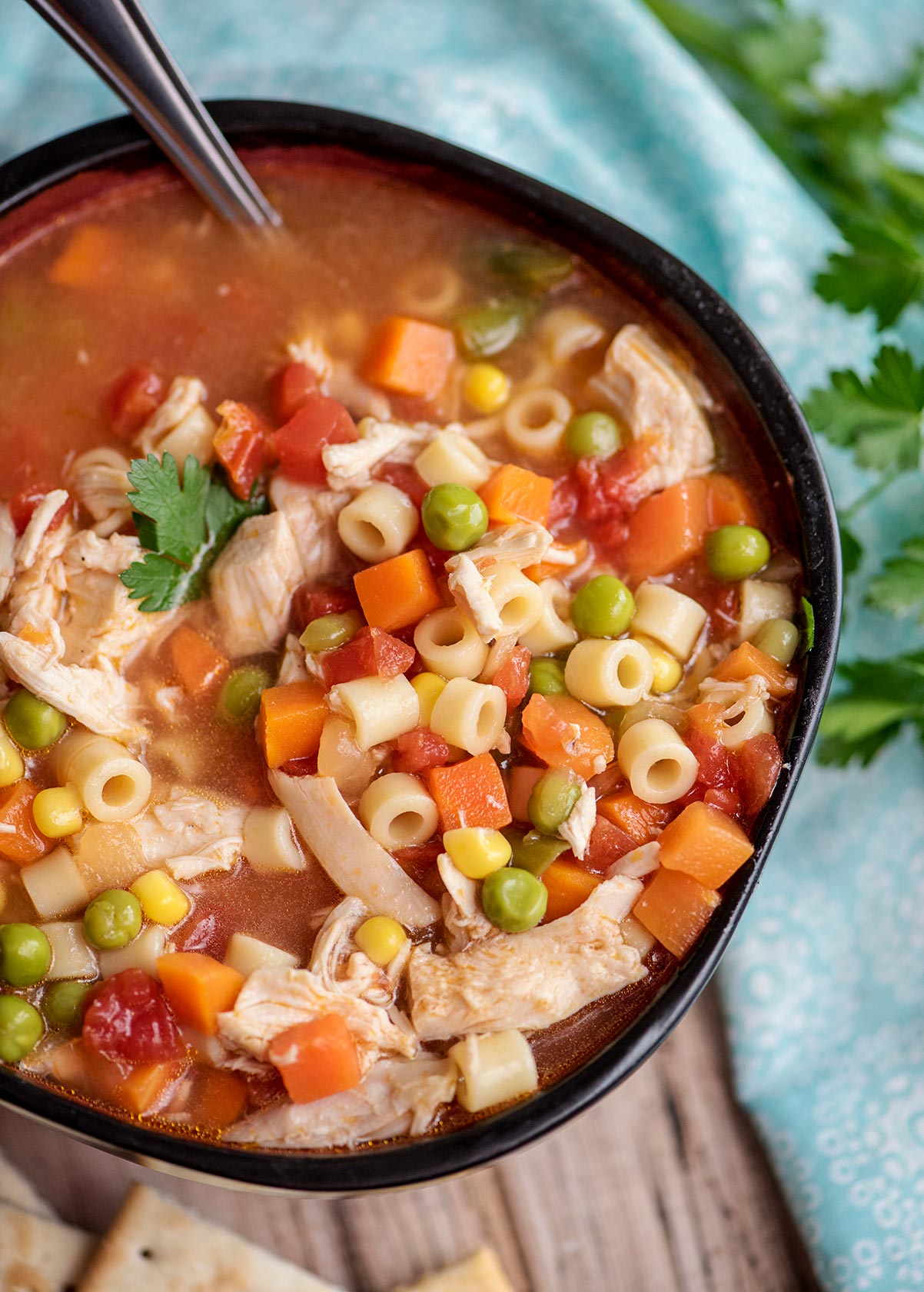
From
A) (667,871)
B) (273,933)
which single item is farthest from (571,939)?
(273,933)

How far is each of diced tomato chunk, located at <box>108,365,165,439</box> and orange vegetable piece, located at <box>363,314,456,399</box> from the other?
0.59 meters

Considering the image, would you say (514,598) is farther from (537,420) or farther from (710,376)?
(710,376)

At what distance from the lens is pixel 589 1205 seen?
354 centimetres

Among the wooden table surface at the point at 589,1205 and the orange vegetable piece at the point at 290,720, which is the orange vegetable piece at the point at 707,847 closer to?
the orange vegetable piece at the point at 290,720

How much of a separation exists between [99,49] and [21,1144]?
3.11 m

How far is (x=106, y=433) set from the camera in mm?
3146

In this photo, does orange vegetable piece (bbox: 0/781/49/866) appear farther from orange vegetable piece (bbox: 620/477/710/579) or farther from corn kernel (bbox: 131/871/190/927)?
orange vegetable piece (bbox: 620/477/710/579)

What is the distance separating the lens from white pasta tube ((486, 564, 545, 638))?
2805mm

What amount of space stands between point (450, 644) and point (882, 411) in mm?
1535

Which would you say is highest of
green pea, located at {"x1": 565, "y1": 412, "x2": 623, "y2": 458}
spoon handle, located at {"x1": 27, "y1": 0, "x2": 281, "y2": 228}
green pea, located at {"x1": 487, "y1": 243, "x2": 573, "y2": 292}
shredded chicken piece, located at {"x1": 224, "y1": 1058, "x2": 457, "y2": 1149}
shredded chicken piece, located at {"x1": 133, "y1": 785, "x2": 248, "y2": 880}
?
spoon handle, located at {"x1": 27, "y1": 0, "x2": 281, "y2": 228}

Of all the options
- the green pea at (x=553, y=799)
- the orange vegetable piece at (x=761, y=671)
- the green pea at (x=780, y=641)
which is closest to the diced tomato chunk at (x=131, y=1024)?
the green pea at (x=553, y=799)

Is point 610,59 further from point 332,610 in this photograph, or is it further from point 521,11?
point 332,610

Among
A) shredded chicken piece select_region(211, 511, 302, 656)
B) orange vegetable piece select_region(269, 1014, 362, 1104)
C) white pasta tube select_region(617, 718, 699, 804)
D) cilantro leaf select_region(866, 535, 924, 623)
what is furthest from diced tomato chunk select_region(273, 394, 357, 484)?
cilantro leaf select_region(866, 535, 924, 623)

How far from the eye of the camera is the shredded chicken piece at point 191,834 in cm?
284
